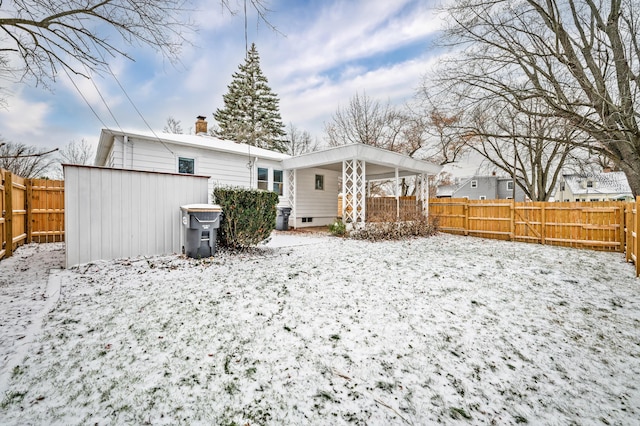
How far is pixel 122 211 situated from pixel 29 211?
5197 mm

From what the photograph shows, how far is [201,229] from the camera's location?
5.46 meters

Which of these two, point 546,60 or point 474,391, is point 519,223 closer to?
point 546,60

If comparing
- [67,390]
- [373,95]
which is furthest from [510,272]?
[373,95]

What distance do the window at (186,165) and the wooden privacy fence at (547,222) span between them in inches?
413

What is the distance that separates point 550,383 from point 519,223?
9.48 metres

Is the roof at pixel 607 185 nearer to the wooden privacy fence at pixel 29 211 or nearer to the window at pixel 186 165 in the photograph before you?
the window at pixel 186 165

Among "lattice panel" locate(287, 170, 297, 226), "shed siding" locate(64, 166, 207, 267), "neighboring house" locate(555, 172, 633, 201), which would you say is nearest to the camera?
"shed siding" locate(64, 166, 207, 267)

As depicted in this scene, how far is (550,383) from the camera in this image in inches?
86.4

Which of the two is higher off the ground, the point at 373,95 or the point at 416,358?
the point at 373,95

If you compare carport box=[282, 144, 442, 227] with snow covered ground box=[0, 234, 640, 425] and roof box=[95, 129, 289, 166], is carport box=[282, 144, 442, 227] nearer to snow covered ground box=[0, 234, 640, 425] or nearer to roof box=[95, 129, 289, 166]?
roof box=[95, 129, 289, 166]

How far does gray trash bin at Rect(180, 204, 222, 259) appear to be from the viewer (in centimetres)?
538

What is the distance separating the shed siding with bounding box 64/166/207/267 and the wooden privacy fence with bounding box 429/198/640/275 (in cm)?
1037

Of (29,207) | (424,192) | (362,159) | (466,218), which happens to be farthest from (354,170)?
(29,207)

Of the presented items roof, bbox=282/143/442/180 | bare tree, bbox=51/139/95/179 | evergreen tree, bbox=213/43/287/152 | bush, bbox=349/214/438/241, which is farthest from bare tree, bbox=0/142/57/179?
bush, bbox=349/214/438/241
